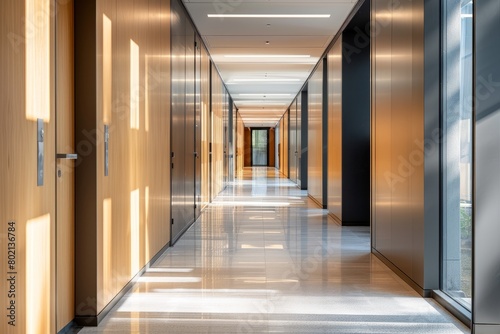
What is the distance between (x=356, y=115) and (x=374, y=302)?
5.13 meters

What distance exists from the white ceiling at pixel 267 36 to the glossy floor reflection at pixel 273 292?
3221 mm

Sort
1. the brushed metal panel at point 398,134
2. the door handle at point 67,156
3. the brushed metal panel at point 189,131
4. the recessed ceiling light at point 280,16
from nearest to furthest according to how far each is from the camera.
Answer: the door handle at point 67,156 → the brushed metal panel at point 398,134 → the recessed ceiling light at point 280,16 → the brushed metal panel at point 189,131

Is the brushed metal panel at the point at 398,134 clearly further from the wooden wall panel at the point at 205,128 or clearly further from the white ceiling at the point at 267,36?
the wooden wall panel at the point at 205,128

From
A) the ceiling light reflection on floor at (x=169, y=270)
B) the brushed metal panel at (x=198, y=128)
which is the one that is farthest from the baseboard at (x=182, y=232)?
the ceiling light reflection on floor at (x=169, y=270)

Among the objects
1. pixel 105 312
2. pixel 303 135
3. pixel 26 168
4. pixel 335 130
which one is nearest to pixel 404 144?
pixel 105 312

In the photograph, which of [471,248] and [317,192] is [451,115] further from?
[317,192]

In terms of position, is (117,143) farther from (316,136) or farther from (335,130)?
(316,136)

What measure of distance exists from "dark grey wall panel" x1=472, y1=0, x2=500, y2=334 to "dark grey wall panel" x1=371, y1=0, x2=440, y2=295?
102cm

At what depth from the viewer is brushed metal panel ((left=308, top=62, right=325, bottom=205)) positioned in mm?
12180

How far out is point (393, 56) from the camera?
5781 mm

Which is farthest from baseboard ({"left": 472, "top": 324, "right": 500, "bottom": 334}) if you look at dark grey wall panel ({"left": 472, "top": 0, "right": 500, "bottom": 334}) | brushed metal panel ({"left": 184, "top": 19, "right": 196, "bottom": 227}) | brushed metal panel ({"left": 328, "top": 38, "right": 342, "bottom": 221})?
brushed metal panel ({"left": 328, "top": 38, "right": 342, "bottom": 221})

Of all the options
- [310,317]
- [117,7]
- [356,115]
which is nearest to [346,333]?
[310,317]

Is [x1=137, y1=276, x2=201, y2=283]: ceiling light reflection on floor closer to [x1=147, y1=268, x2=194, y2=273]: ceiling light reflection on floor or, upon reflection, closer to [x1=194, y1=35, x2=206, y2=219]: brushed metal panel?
[x1=147, y1=268, x2=194, y2=273]: ceiling light reflection on floor

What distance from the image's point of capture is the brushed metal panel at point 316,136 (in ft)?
40.0
